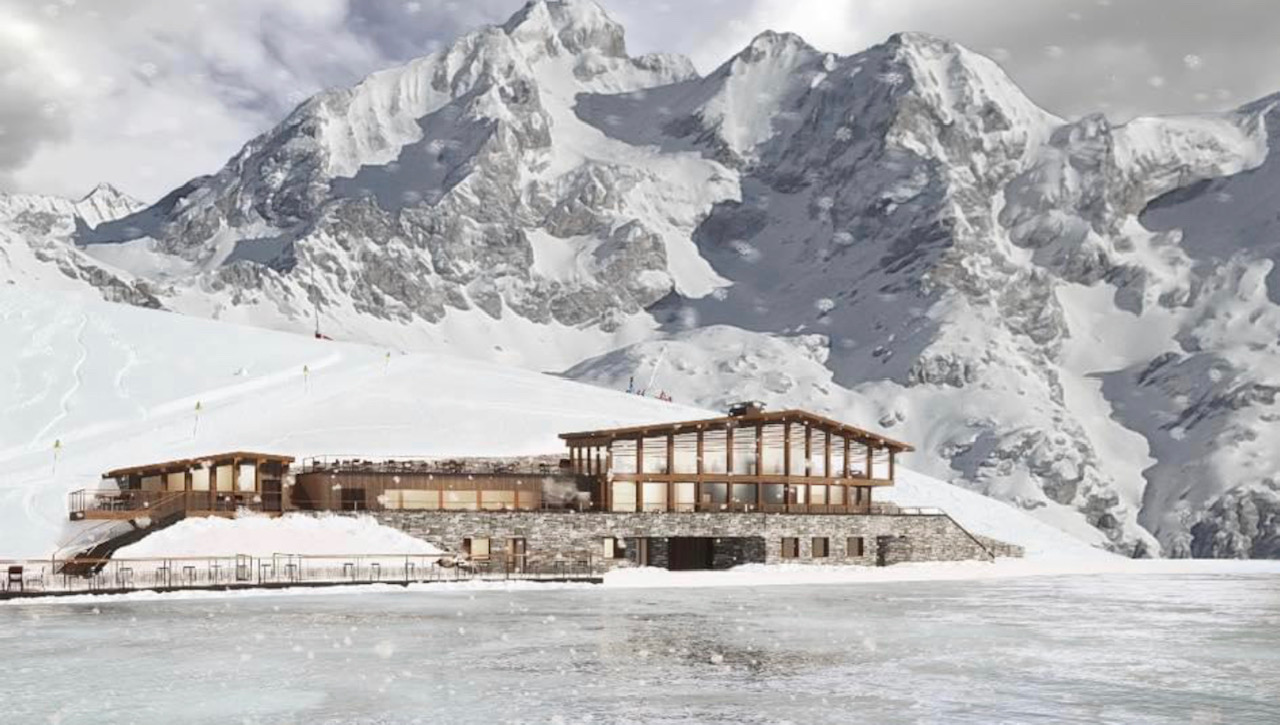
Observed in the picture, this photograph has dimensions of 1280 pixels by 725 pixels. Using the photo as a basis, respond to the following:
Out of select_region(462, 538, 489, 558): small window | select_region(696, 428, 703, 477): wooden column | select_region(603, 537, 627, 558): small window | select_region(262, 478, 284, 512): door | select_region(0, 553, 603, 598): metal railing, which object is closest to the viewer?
select_region(0, 553, 603, 598): metal railing

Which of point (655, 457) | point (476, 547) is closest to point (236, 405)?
point (655, 457)

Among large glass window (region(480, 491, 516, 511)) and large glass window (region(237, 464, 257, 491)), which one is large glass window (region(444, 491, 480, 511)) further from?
large glass window (region(237, 464, 257, 491))

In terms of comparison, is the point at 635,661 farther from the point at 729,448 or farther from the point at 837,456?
the point at 837,456

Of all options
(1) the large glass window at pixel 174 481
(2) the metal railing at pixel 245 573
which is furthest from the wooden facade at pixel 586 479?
(2) the metal railing at pixel 245 573

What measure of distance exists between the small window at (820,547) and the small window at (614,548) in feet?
37.5

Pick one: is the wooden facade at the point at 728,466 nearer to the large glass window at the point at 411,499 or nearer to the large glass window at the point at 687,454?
the large glass window at the point at 687,454

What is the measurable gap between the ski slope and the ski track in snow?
0.14 m

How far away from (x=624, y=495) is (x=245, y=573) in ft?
93.8

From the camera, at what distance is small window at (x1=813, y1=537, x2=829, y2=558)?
79.9 metres

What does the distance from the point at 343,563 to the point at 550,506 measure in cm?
1844

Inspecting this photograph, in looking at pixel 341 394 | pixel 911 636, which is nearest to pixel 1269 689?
pixel 911 636

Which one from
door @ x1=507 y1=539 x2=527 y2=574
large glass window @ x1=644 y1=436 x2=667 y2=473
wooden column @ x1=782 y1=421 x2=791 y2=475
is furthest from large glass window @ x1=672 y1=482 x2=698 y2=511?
door @ x1=507 y1=539 x2=527 y2=574

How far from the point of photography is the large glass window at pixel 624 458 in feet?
272

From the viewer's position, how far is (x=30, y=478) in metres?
79.9
